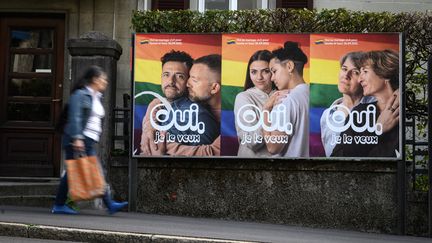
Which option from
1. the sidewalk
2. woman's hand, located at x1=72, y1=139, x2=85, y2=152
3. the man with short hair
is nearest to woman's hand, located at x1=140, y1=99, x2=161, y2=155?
the man with short hair

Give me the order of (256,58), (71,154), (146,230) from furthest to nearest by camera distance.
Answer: (256,58) → (71,154) → (146,230)

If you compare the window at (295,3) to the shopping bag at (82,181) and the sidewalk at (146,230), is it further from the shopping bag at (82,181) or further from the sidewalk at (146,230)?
the shopping bag at (82,181)

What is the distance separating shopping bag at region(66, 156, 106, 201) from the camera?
743cm

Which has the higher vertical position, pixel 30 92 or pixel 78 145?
pixel 30 92

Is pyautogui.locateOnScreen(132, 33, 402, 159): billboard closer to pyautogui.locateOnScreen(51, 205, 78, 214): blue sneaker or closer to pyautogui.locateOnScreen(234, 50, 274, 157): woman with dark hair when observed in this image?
pyautogui.locateOnScreen(234, 50, 274, 157): woman with dark hair

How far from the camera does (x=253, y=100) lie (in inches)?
366

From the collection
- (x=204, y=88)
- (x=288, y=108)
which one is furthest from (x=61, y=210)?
(x=288, y=108)

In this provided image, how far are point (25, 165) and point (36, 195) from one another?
5.73ft

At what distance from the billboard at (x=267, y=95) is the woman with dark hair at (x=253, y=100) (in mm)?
15

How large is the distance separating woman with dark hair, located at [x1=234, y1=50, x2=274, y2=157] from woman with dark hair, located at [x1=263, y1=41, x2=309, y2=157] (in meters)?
0.09

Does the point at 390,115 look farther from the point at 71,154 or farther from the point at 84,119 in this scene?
the point at 71,154

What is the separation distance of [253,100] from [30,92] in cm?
469

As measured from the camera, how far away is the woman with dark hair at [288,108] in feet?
30.1

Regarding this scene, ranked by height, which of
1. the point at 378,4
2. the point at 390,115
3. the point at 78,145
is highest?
the point at 378,4
